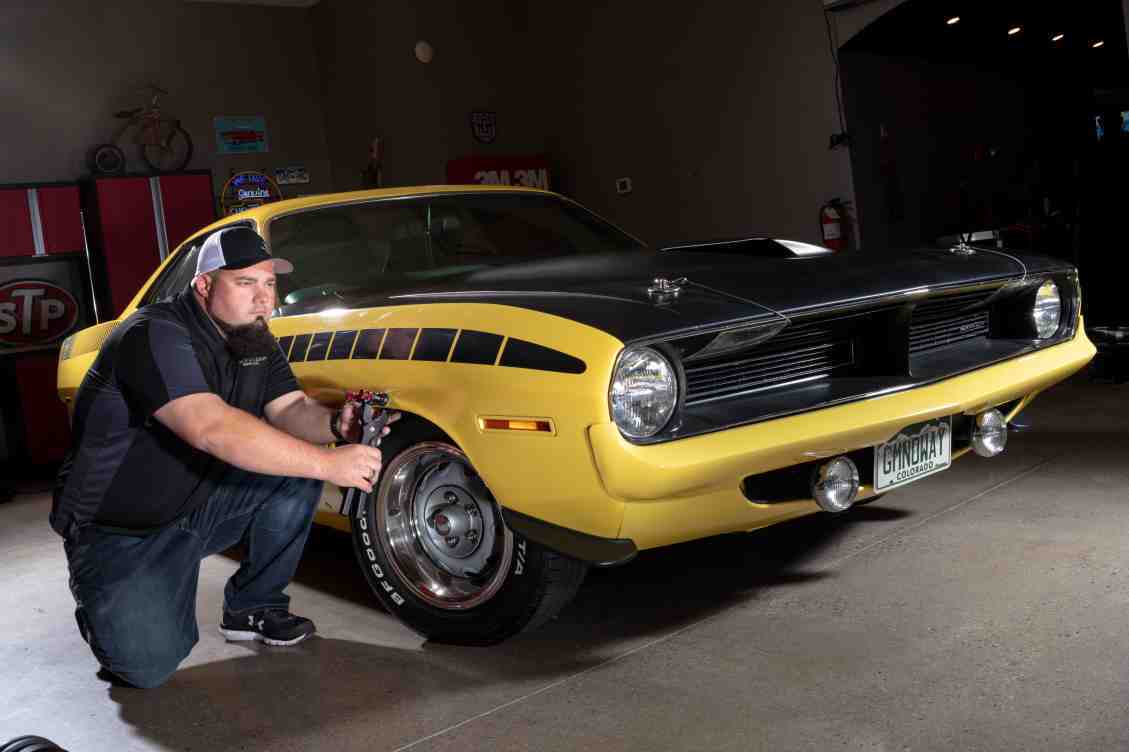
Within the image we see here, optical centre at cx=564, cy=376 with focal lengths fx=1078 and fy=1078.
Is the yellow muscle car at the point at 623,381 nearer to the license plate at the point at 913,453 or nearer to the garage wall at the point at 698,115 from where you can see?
the license plate at the point at 913,453

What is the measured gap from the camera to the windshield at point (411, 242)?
10.9 feet

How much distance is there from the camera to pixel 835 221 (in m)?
8.09

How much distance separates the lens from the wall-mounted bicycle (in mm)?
9234

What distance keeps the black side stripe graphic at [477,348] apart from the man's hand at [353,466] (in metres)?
0.31

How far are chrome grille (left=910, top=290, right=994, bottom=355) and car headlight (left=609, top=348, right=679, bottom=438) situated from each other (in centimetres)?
91

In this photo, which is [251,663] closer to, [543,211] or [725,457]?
[725,457]

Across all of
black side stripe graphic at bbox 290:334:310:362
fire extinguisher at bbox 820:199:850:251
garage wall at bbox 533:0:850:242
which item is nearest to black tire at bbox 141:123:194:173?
garage wall at bbox 533:0:850:242

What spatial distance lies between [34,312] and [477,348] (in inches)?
276

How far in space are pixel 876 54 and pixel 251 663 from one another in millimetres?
7158

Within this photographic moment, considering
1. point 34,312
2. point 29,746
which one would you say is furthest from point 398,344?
point 34,312

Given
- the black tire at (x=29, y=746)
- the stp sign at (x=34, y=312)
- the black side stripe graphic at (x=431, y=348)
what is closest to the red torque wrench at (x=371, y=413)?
the black side stripe graphic at (x=431, y=348)

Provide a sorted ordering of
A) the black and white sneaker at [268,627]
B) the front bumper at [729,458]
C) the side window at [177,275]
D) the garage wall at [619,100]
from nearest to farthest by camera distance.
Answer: the front bumper at [729,458], the black and white sneaker at [268,627], the side window at [177,275], the garage wall at [619,100]

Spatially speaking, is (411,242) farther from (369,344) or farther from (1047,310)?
(1047,310)

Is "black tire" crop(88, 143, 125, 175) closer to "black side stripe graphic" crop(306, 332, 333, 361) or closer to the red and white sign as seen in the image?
the red and white sign
